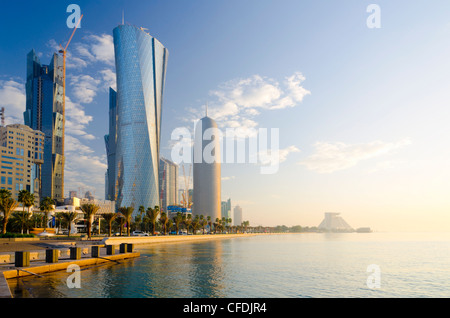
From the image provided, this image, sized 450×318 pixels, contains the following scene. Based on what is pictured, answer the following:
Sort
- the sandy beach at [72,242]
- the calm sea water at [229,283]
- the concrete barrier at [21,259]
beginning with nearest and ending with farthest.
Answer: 1. the calm sea water at [229,283]
2. the concrete barrier at [21,259]
3. the sandy beach at [72,242]

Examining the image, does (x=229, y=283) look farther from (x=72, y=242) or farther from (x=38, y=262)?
(x=72, y=242)

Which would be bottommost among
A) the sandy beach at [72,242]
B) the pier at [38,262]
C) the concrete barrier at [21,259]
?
the sandy beach at [72,242]

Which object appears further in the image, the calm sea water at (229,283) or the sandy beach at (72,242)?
the sandy beach at (72,242)

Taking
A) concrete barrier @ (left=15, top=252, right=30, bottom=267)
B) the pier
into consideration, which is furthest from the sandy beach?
concrete barrier @ (left=15, top=252, right=30, bottom=267)

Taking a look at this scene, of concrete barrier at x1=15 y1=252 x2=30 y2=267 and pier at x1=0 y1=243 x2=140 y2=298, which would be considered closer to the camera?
pier at x1=0 y1=243 x2=140 y2=298

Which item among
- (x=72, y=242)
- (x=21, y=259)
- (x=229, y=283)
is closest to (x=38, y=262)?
(x=21, y=259)

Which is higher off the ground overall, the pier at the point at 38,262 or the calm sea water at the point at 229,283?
the pier at the point at 38,262

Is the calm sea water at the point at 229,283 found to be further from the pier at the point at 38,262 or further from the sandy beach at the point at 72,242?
the sandy beach at the point at 72,242

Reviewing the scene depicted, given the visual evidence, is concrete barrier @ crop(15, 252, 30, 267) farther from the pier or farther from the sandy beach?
the sandy beach

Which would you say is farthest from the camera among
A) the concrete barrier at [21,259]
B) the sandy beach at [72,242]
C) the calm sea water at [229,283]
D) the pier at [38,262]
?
the sandy beach at [72,242]

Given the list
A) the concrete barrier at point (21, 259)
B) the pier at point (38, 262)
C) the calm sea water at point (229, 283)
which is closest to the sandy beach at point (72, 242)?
the pier at point (38, 262)
